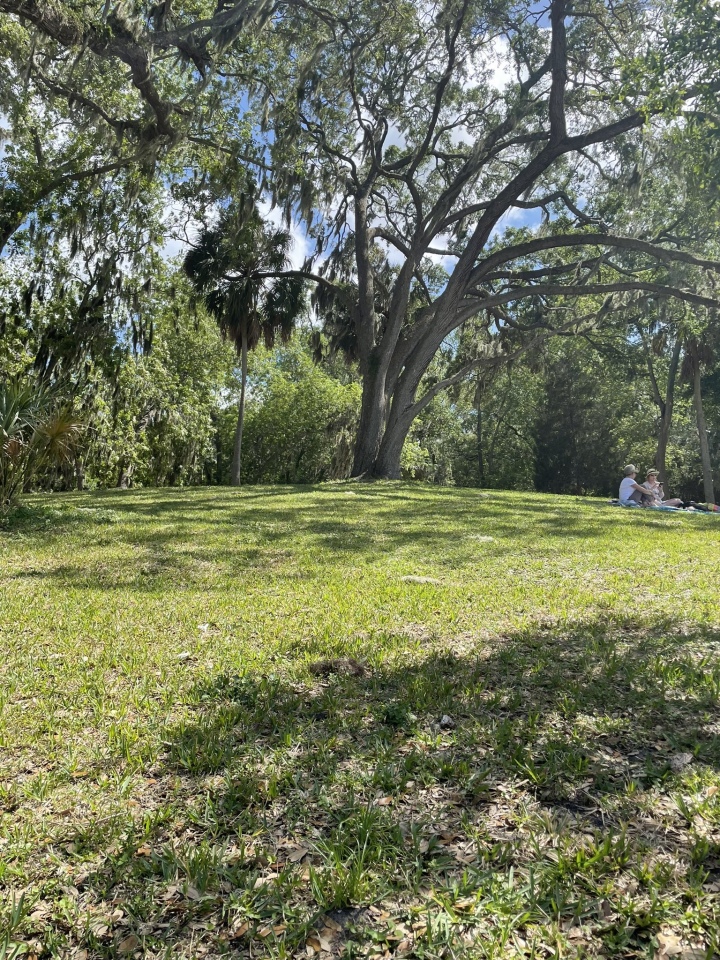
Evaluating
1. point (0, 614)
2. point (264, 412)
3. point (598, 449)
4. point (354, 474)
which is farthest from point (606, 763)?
point (598, 449)

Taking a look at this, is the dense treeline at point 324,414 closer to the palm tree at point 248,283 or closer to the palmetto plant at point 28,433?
the palm tree at point 248,283

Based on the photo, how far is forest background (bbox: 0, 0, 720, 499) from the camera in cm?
964

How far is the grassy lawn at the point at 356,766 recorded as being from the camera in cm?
151

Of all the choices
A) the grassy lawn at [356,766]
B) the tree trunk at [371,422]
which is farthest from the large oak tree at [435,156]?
the grassy lawn at [356,766]

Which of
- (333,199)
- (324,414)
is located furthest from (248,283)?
(324,414)

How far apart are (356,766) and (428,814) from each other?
1.17 ft

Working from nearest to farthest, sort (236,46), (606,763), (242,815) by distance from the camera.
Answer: (242,815)
(606,763)
(236,46)

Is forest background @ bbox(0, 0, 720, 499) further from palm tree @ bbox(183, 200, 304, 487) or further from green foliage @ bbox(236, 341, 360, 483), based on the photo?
green foliage @ bbox(236, 341, 360, 483)

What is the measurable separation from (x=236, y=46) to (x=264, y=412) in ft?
50.9

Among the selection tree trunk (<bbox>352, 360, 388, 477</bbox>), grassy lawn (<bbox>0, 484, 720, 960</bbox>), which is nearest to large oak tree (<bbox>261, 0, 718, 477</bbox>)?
tree trunk (<bbox>352, 360, 388, 477</bbox>)

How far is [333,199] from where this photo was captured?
15188 mm

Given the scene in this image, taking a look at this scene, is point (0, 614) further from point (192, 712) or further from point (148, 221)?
point (148, 221)

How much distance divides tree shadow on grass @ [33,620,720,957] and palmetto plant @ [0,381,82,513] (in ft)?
15.3

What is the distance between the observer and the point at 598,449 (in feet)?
103
